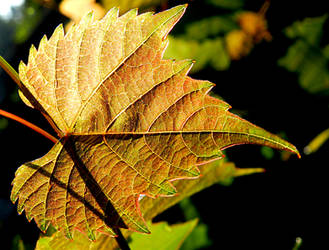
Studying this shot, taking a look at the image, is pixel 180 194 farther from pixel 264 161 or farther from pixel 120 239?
pixel 264 161

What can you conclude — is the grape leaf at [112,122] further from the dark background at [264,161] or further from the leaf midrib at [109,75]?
the dark background at [264,161]

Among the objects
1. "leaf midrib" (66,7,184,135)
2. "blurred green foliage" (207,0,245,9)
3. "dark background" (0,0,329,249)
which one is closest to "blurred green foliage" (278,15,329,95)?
"dark background" (0,0,329,249)

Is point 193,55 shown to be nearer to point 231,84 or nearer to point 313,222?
point 231,84

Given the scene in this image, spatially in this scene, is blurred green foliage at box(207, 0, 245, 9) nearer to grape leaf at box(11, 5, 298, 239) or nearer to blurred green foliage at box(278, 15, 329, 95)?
blurred green foliage at box(278, 15, 329, 95)

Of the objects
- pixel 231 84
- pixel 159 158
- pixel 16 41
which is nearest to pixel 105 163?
pixel 159 158

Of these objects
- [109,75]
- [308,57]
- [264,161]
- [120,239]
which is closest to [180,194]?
[120,239]

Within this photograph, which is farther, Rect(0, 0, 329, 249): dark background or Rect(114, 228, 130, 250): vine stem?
Rect(0, 0, 329, 249): dark background

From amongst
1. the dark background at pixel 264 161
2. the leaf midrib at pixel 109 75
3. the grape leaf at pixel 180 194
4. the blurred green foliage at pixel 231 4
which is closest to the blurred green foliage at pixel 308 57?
the dark background at pixel 264 161
